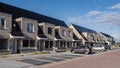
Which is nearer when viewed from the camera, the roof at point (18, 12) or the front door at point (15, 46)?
the front door at point (15, 46)

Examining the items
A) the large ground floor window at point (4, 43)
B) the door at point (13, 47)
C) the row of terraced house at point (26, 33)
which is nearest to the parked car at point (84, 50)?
the row of terraced house at point (26, 33)

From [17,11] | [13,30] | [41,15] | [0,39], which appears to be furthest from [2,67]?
[41,15]

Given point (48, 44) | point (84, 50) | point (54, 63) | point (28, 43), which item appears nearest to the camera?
point (54, 63)

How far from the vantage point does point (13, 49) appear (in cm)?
2823

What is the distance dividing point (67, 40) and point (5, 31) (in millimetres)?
19958

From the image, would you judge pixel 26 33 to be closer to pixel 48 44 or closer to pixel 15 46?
pixel 15 46

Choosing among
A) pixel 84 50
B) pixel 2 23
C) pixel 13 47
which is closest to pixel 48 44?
pixel 84 50

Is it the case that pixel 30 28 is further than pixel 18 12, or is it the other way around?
pixel 18 12

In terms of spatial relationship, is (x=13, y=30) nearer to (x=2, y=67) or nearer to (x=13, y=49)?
(x=13, y=49)

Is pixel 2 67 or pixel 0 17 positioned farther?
pixel 0 17

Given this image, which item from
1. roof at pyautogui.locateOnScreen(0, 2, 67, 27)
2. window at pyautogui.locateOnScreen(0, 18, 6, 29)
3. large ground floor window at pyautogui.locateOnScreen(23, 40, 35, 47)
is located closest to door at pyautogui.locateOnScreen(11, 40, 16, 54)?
large ground floor window at pyautogui.locateOnScreen(23, 40, 35, 47)

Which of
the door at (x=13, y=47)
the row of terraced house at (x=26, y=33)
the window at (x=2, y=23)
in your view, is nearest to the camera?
the window at (x=2, y=23)

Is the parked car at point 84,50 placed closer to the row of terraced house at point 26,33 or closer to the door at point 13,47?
the row of terraced house at point 26,33

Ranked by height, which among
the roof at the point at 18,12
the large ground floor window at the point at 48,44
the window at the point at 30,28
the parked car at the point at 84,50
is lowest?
the parked car at the point at 84,50
